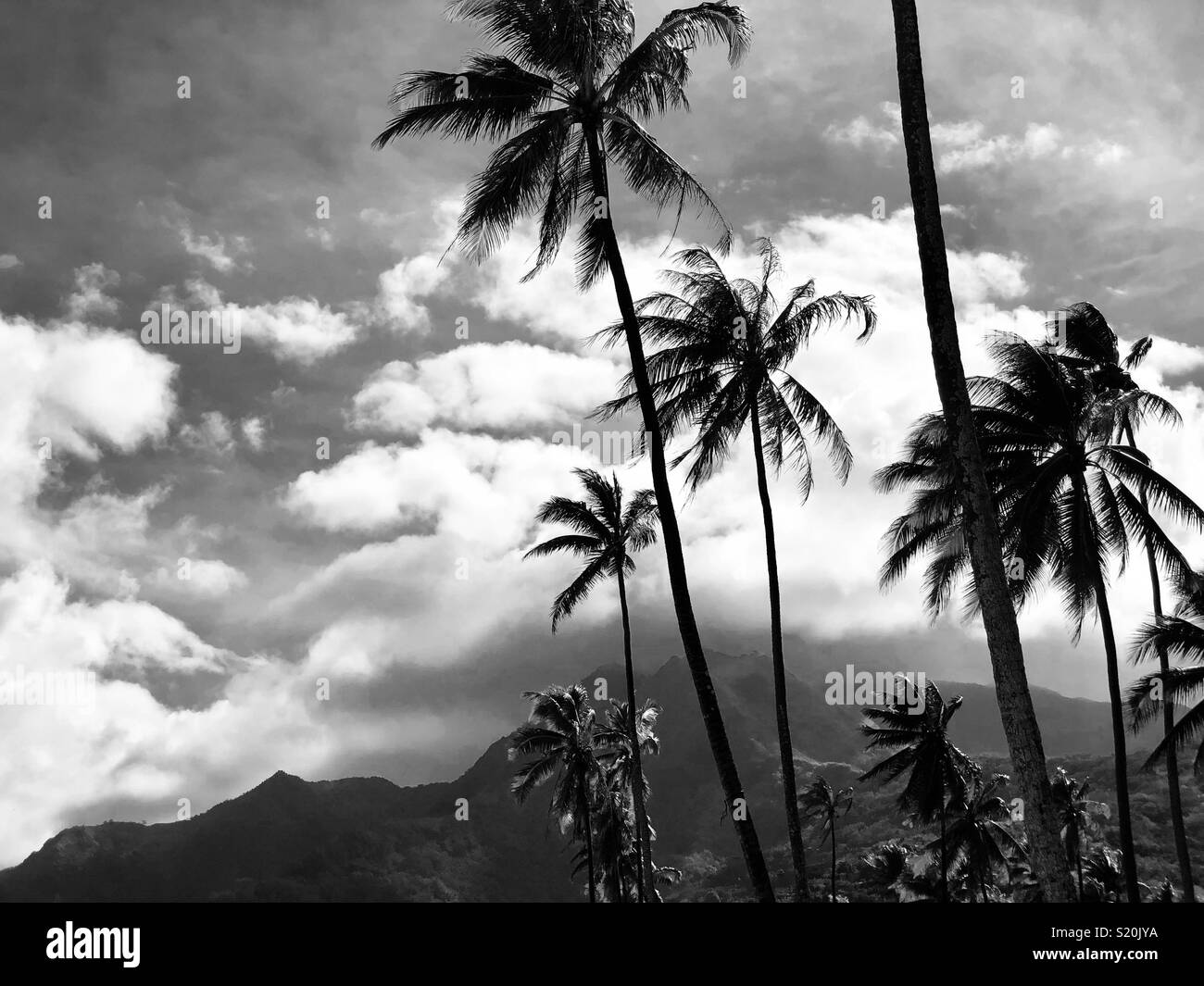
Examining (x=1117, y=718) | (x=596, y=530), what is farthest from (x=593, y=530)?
(x=1117, y=718)

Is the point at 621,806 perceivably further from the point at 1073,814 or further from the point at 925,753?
the point at 1073,814

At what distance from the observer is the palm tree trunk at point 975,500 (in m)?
9.48

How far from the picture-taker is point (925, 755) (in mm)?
40625

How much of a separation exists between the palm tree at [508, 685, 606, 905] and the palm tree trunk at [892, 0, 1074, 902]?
110 ft

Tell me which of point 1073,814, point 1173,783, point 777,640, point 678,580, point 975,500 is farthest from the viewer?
point 1073,814

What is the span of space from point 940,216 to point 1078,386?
12724 millimetres

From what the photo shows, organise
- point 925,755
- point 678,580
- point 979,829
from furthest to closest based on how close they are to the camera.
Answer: point 979,829 → point 925,755 → point 678,580

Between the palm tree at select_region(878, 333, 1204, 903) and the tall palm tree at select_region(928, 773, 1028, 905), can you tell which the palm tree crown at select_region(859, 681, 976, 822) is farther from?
the palm tree at select_region(878, 333, 1204, 903)

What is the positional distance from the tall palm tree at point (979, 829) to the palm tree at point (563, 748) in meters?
16.3

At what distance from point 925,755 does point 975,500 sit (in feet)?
111
